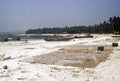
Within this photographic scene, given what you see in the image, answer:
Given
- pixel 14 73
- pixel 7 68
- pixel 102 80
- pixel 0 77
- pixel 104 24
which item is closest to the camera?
pixel 102 80

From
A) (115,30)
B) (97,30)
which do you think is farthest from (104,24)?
(115,30)

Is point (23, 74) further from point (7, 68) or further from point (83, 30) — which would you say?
point (83, 30)

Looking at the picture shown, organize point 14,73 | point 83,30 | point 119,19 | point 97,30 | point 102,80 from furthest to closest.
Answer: point 83,30
point 97,30
point 119,19
point 14,73
point 102,80

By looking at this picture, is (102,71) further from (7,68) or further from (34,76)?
(7,68)

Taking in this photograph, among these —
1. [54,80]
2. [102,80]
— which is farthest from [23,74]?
[102,80]

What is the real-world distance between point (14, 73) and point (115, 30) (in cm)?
8534

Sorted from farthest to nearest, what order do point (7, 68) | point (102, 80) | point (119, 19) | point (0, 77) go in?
point (119, 19)
point (7, 68)
point (0, 77)
point (102, 80)

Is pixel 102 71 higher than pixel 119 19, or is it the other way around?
pixel 119 19

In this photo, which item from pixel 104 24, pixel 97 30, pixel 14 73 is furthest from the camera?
pixel 97 30

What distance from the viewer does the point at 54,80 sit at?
10.0 metres

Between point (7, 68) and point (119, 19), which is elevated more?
point (119, 19)

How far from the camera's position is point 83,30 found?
150500mm

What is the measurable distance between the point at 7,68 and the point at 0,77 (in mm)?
2459

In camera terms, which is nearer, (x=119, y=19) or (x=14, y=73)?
(x=14, y=73)
